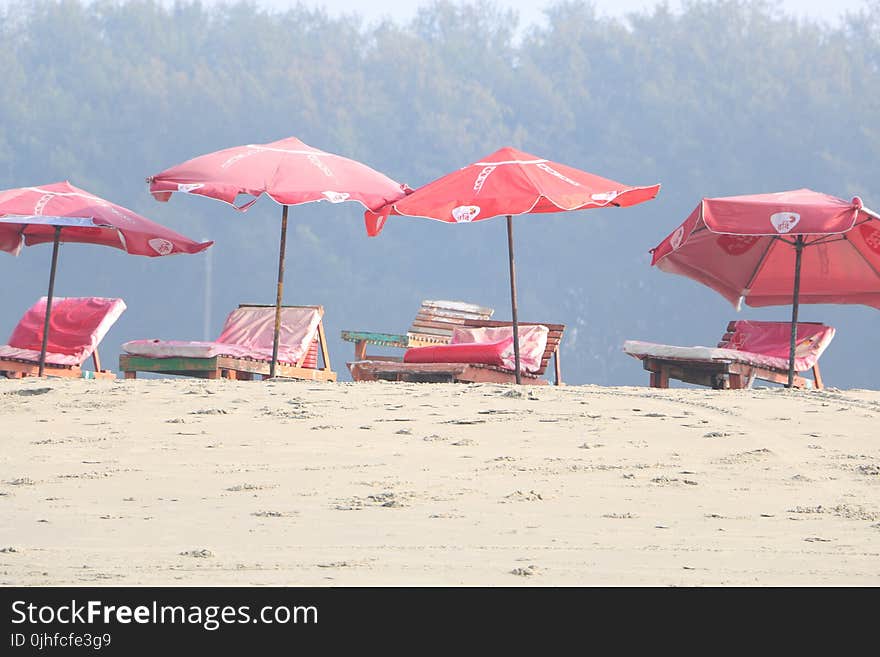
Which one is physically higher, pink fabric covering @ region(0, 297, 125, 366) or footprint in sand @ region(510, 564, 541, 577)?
pink fabric covering @ region(0, 297, 125, 366)

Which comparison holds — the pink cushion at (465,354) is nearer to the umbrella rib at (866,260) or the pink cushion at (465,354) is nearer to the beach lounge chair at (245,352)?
the beach lounge chair at (245,352)

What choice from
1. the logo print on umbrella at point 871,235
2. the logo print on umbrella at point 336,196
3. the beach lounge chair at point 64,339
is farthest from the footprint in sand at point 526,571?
the beach lounge chair at point 64,339

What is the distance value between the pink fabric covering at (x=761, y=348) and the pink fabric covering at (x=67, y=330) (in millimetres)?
4916

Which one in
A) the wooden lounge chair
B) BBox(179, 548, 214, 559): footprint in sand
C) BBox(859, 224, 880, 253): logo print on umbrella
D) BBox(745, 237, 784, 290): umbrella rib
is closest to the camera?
BBox(179, 548, 214, 559): footprint in sand

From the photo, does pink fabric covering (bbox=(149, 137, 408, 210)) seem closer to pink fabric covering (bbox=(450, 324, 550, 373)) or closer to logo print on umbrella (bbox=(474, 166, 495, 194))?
logo print on umbrella (bbox=(474, 166, 495, 194))

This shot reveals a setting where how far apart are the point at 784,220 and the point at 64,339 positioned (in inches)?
268

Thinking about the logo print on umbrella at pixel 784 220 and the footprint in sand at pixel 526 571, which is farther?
the logo print on umbrella at pixel 784 220

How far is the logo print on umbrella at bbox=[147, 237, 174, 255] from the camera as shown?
38.7 ft

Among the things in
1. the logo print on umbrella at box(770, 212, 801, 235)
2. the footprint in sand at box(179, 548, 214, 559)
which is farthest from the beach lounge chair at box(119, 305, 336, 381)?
the footprint in sand at box(179, 548, 214, 559)

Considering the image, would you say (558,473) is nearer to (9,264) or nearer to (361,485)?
(361,485)

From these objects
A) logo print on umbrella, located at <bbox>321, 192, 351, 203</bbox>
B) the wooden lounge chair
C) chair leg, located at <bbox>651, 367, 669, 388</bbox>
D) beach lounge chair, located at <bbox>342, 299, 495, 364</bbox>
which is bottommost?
the wooden lounge chair

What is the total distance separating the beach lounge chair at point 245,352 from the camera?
11680 millimetres

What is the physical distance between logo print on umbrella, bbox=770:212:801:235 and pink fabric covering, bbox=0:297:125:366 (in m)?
6.10

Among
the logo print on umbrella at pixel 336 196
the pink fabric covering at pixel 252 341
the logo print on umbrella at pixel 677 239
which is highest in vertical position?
the logo print on umbrella at pixel 336 196
